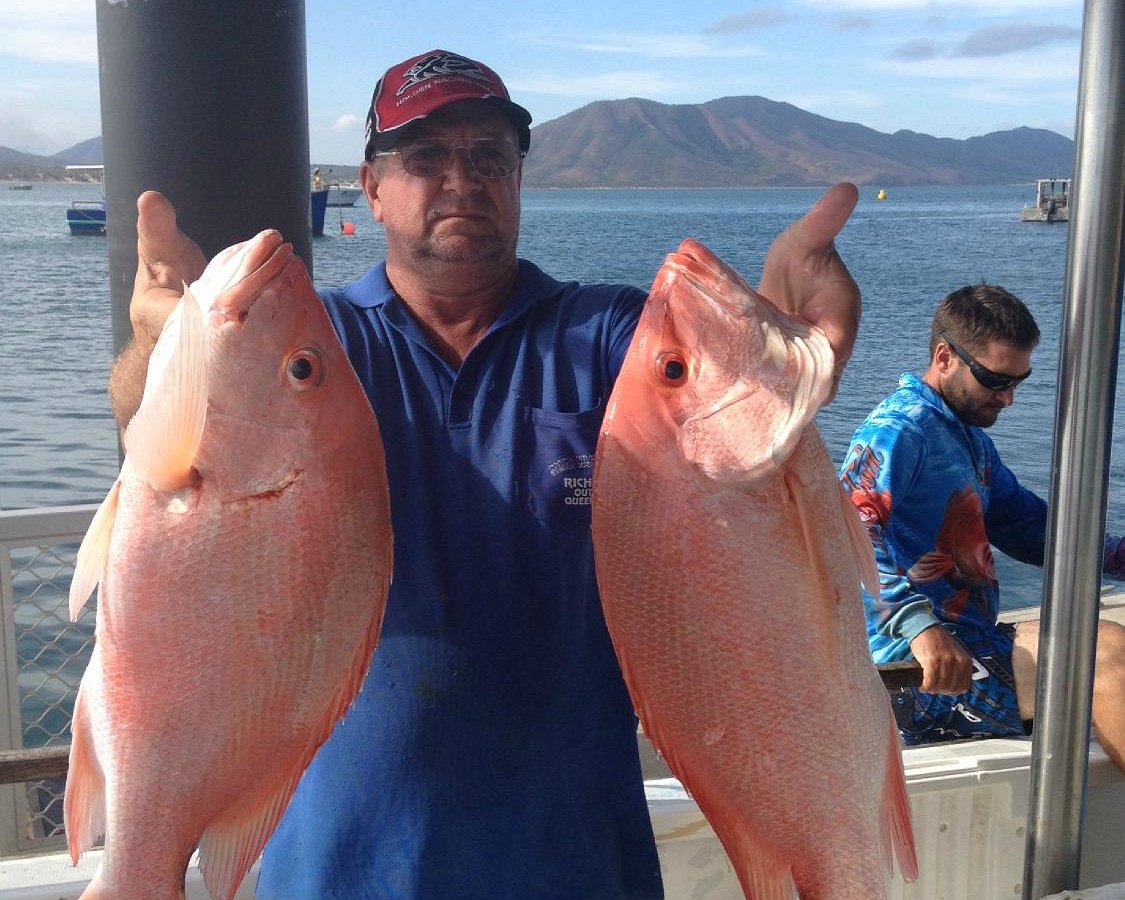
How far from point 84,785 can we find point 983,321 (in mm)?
3726

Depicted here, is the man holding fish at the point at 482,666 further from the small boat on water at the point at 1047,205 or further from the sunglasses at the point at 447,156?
the small boat on water at the point at 1047,205

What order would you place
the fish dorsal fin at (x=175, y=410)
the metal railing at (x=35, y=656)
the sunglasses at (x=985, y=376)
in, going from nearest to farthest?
the fish dorsal fin at (x=175, y=410)
the metal railing at (x=35, y=656)
the sunglasses at (x=985, y=376)

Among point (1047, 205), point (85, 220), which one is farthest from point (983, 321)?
point (1047, 205)

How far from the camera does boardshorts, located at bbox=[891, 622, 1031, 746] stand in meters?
4.10

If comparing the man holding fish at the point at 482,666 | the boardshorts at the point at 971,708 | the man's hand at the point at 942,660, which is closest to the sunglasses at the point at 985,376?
the boardshorts at the point at 971,708

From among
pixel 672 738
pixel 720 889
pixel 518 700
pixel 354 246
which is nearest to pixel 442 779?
pixel 518 700

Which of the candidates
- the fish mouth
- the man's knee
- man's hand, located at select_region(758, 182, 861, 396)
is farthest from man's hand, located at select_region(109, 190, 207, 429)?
the man's knee

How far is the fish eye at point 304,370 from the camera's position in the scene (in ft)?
5.70

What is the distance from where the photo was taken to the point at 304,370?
68.8 inches

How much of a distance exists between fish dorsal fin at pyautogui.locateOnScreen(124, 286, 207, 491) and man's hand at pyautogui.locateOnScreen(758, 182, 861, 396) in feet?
2.87

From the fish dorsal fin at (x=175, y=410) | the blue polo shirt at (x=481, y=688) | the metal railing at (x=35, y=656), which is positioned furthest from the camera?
the metal railing at (x=35, y=656)

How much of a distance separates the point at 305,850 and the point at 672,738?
0.82 metres

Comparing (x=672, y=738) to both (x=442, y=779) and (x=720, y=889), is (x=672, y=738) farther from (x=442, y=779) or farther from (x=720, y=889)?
(x=720, y=889)

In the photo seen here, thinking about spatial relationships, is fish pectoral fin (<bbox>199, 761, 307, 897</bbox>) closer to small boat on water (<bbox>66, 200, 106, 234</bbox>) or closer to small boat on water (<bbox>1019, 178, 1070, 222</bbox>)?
small boat on water (<bbox>66, 200, 106, 234</bbox>)
